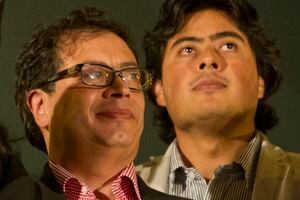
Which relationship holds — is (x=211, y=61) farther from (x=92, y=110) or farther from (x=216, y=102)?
(x=92, y=110)

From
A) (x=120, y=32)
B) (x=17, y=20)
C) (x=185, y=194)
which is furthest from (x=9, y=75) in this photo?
(x=185, y=194)

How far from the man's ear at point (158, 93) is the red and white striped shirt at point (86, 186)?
450mm

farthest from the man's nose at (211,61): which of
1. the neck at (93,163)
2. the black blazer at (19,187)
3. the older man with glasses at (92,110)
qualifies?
the black blazer at (19,187)

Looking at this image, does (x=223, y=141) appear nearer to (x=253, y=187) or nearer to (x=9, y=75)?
(x=253, y=187)

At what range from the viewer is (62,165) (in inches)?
44.4

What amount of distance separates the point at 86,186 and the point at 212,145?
48 cm

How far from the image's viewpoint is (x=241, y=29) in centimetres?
148

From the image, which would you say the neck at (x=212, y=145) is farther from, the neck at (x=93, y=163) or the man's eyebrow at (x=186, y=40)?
the neck at (x=93, y=163)

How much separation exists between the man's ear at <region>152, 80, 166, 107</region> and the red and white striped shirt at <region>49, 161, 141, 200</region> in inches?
17.7

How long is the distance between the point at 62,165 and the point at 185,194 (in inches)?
14.3

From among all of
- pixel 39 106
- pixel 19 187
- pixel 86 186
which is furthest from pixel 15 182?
pixel 39 106

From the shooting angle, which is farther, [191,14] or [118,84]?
[191,14]

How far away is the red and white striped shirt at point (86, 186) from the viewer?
1045 mm

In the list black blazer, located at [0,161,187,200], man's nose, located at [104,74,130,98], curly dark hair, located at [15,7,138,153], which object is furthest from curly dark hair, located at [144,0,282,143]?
black blazer, located at [0,161,187,200]
